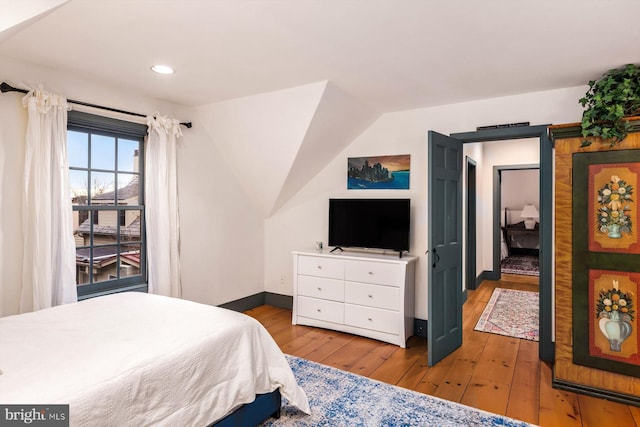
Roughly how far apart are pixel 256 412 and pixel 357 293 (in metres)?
1.87

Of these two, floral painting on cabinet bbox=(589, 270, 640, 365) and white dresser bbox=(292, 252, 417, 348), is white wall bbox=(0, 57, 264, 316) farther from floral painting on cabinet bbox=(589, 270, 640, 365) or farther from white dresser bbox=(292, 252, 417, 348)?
floral painting on cabinet bbox=(589, 270, 640, 365)

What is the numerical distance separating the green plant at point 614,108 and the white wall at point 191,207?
11.3 ft

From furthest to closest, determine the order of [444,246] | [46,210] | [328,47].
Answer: [444,246]
[46,210]
[328,47]

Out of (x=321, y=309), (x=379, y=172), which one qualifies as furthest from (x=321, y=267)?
(x=379, y=172)

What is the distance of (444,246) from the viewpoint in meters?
3.37

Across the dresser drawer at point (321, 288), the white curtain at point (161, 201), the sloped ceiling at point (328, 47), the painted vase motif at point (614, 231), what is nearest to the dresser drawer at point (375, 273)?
the dresser drawer at point (321, 288)

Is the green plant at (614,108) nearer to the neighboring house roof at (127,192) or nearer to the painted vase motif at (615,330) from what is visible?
the painted vase motif at (615,330)

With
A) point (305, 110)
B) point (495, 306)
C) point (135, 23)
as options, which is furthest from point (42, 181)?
point (495, 306)

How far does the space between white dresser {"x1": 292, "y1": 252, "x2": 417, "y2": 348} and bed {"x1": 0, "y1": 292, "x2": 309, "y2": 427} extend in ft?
5.12

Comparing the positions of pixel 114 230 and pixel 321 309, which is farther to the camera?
pixel 321 309

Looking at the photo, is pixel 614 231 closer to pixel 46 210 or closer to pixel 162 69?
pixel 162 69

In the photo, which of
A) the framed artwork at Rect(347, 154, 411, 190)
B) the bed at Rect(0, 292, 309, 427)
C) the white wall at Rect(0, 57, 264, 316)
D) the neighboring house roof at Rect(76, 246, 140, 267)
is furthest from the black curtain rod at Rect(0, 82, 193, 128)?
the framed artwork at Rect(347, 154, 411, 190)

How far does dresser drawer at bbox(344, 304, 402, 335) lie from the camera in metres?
3.61

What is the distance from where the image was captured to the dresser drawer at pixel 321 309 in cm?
393
